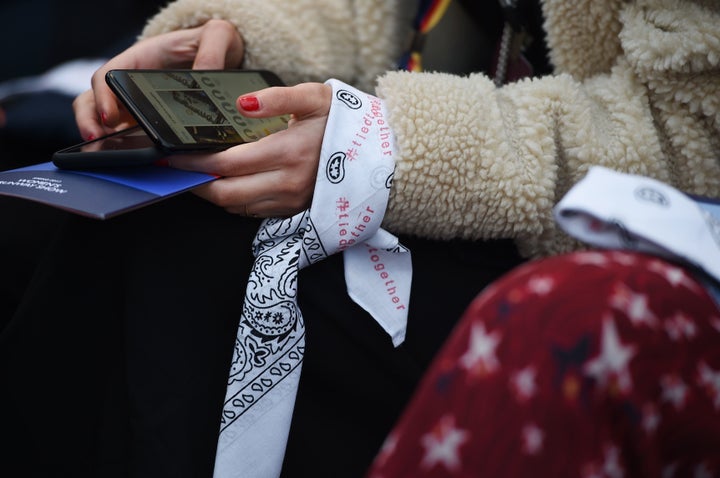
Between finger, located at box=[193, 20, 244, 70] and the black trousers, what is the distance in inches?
6.7

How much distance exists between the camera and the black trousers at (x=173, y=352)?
0.51 metres

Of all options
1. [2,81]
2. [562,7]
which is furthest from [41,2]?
[562,7]

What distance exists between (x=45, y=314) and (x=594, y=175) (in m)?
0.41

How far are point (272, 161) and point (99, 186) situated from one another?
126 millimetres

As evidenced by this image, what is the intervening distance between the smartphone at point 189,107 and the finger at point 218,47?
5cm

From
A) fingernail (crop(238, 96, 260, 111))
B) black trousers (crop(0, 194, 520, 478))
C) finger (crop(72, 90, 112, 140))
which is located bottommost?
black trousers (crop(0, 194, 520, 478))

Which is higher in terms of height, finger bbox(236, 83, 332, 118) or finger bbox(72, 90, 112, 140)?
finger bbox(236, 83, 332, 118)

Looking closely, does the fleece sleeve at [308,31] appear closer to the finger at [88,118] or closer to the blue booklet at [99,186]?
the finger at [88,118]

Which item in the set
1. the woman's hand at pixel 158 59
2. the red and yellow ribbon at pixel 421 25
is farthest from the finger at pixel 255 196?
the red and yellow ribbon at pixel 421 25

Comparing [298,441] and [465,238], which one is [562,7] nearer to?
[465,238]

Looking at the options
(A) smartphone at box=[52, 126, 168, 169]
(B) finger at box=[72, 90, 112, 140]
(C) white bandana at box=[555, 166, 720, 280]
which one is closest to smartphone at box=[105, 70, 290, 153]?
(A) smartphone at box=[52, 126, 168, 169]

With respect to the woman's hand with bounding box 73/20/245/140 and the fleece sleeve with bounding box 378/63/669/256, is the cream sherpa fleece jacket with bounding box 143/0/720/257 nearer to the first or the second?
the fleece sleeve with bounding box 378/63/669/256

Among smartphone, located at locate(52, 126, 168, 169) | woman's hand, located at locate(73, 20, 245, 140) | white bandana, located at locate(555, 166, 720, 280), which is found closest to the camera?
white bandana, located at locate(555, 166, 720, 280)

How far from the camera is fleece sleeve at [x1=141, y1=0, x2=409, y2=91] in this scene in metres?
0.69
